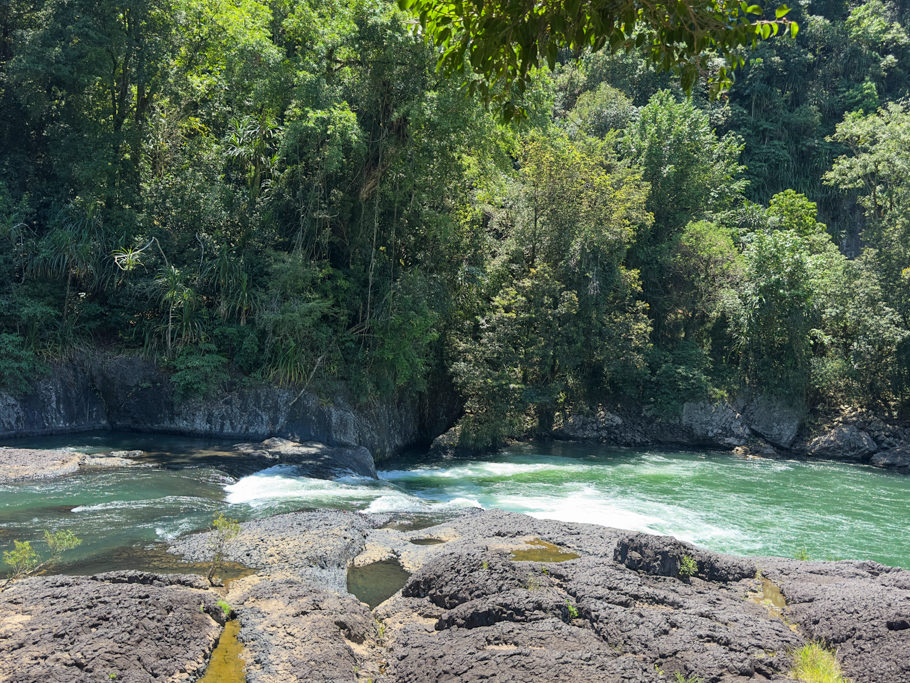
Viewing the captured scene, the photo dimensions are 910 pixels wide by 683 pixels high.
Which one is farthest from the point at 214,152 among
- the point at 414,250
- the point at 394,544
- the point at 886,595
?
the point at 886,595

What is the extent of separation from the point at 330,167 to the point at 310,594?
449 inches

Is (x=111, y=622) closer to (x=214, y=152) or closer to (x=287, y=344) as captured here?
(x=287, y=344)

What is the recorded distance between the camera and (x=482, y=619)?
545cm

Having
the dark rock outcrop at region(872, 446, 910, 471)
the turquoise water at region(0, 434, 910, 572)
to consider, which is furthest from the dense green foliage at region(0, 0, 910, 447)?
the turquoise water at region(0, 434, 910, 572)

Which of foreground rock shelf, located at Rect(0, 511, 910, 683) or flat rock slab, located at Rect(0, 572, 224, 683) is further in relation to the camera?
foreground rock shelf, located at Rect(0, 511, 910, 683)

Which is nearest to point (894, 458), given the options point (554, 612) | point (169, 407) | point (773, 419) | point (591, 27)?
point (773, 419)

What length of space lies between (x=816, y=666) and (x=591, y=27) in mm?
4872

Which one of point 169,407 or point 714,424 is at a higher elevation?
point 169,407

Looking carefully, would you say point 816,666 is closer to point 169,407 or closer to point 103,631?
point 103,631

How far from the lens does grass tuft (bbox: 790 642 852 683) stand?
4805 mm

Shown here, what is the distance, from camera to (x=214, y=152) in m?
18.0

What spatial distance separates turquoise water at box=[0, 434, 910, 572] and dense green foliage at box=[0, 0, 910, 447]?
2.91 m

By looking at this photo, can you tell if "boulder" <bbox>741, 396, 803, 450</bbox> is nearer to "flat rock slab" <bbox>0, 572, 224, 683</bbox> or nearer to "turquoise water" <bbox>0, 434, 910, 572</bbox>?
"turquoise water" <bbox>0, 434, 910, 572</bbox>

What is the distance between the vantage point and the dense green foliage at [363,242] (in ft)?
52.8
